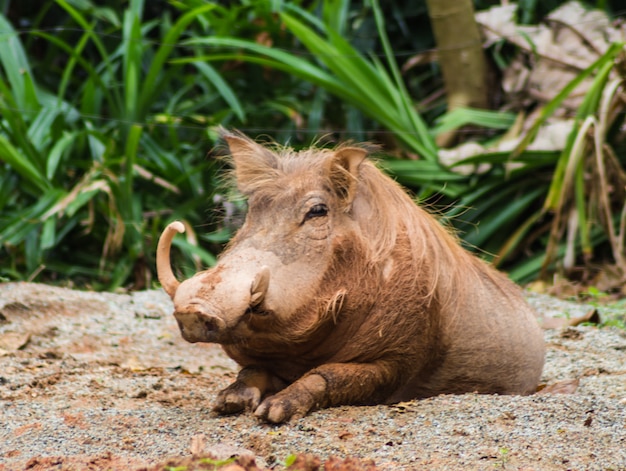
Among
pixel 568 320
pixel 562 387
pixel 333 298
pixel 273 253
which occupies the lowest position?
pixel 568 320

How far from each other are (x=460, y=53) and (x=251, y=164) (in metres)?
3.83

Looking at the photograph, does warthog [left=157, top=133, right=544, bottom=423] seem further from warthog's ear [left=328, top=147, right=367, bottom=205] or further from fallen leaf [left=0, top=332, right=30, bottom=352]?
fallen leaf [left=0, top=332, right=30, bottom=352]

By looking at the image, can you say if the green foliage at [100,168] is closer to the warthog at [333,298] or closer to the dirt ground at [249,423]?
the dirt ground at [249,423]

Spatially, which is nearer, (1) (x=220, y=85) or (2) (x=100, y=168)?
(2) (x=100, y=168)

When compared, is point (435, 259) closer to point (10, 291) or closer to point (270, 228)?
point (270, 228)

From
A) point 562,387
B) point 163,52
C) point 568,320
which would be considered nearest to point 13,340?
point 562,387

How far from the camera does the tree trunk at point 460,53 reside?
6.68m

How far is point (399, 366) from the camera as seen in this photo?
312cm

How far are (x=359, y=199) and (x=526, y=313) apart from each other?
87 cm

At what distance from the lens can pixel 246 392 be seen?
9.64ft

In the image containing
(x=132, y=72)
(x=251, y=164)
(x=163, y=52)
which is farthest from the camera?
(x=132, y=72)

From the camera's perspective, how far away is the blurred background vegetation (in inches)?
231

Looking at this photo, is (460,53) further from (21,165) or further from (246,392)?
(246,392)

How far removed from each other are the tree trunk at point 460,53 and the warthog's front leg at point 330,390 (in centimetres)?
398
